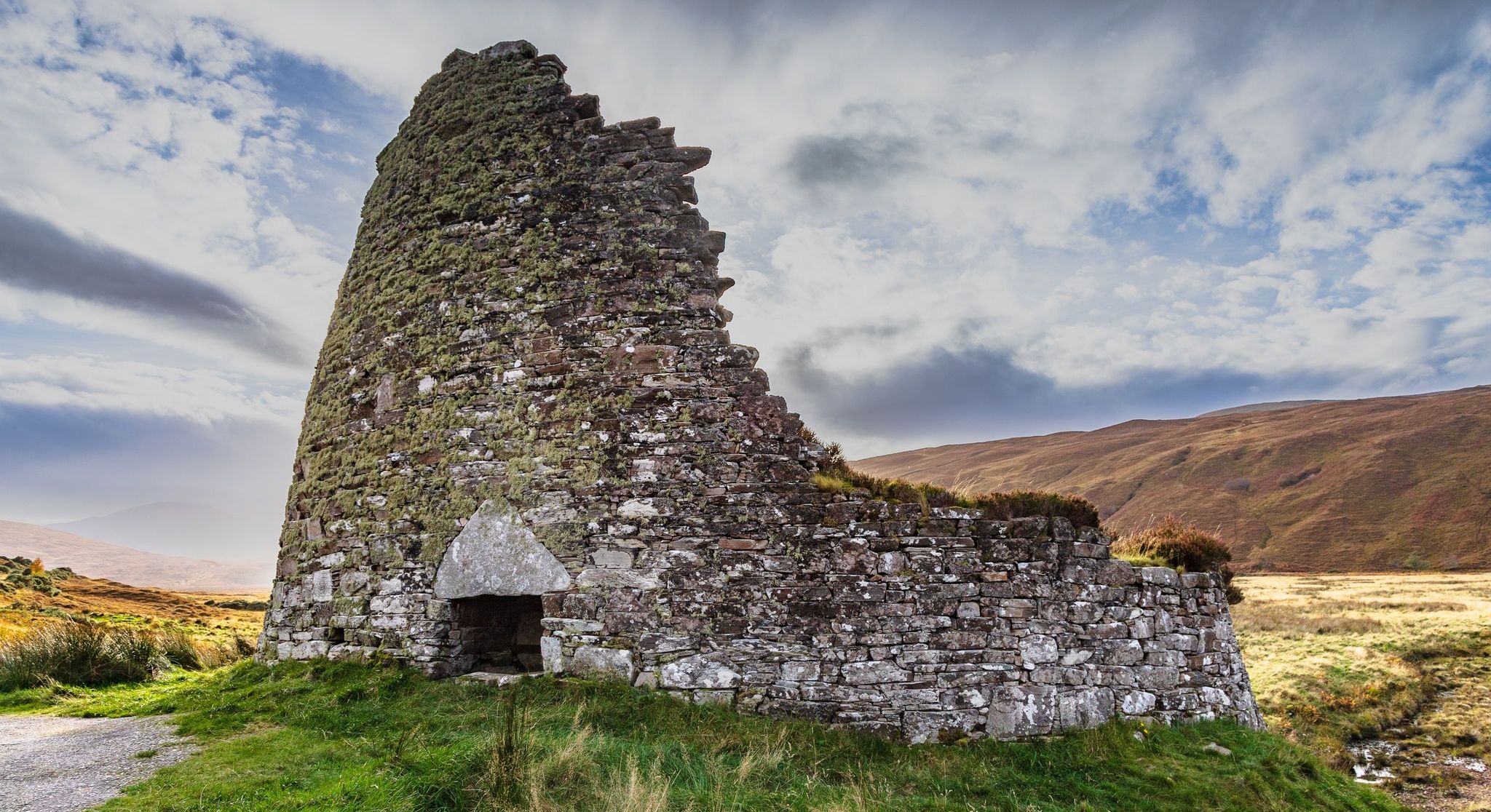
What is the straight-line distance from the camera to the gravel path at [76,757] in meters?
4.50

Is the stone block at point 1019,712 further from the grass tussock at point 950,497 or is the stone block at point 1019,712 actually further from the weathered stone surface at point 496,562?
the weathered stone surface at point 496,562

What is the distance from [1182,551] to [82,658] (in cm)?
1319

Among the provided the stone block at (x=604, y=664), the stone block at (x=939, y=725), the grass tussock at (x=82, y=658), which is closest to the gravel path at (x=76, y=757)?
the grass tussock at (x=82, y=658)

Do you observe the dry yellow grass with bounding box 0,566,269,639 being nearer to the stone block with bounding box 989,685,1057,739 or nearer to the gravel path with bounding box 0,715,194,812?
the gravel path with bounding box 0,715,194,812

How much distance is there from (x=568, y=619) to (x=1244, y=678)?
7.44m

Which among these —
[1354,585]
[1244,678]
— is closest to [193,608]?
[1244,678]

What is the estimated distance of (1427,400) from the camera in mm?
66625

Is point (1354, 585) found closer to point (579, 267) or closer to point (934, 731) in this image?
point (934, 731)

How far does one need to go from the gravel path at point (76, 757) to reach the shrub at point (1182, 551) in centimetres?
895

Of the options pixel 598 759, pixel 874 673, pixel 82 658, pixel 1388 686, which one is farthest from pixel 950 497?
pixel 1388 686

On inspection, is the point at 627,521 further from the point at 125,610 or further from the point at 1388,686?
the point at 125,610

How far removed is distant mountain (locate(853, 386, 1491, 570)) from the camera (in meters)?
43.2

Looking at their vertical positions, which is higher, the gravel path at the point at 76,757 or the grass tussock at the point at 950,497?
the grass tussock at the point at 950,497

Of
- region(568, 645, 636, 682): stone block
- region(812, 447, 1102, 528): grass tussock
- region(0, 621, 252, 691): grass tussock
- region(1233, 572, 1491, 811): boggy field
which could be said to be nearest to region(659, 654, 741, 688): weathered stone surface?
region(568, 645, 636, 682): stone block
